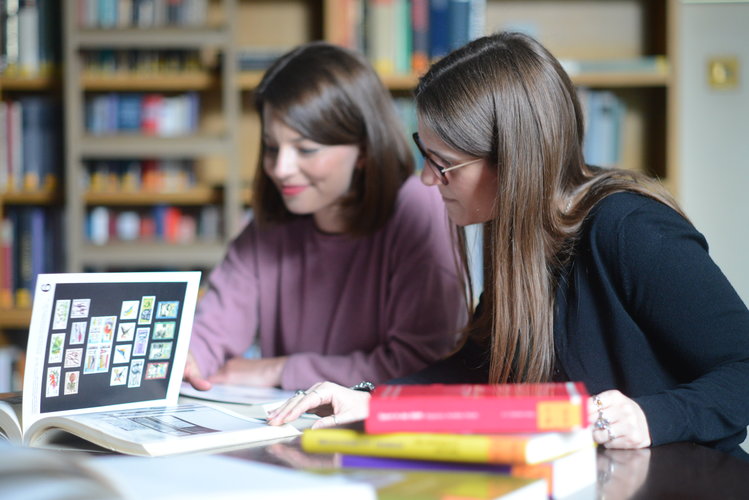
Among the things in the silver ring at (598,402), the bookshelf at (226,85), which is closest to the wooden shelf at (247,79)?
the bookshelf at (226,85)

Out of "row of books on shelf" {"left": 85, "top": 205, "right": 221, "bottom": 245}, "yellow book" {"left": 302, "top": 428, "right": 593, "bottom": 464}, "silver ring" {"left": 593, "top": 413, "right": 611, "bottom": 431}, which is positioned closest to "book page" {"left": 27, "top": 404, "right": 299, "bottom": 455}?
"yellow book" {"left": 302, "top": 428, "right": 593, "bottom": 464}

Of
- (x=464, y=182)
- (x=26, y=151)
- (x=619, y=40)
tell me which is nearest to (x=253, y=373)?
(x=464, y=182)

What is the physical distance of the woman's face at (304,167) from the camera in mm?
1540

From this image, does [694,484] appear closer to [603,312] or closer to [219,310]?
[603,312]

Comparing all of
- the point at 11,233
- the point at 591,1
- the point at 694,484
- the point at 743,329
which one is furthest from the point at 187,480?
the point at 591,1

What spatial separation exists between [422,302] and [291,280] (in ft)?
1.05

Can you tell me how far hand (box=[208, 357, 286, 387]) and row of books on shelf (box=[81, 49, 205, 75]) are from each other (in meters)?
1.43

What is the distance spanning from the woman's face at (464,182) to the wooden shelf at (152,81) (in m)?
1.57

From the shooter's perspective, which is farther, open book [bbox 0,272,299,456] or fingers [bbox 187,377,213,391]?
fingers [bbox 187,377,213,391]

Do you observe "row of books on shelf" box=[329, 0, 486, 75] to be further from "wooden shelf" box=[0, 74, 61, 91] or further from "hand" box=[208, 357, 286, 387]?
"hand" box=[208, 357, 286, 387]

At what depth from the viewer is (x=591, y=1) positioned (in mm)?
2768

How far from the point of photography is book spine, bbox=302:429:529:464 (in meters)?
0.65

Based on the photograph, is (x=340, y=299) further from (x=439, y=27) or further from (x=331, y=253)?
(x=439, y=27)

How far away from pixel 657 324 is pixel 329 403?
0.39 meters
